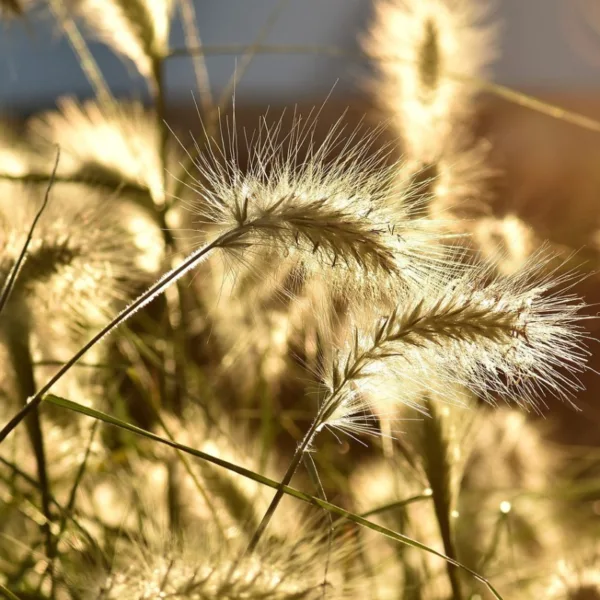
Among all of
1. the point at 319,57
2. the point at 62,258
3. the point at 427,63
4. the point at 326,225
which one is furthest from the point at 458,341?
the point at 319,57

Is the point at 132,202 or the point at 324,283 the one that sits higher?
the point at 132,202

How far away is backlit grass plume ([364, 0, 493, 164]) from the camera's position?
0.70m

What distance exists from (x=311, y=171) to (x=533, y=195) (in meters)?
1.12

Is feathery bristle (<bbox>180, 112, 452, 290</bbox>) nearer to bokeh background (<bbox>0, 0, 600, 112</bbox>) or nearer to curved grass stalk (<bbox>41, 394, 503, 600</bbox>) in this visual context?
curved grass stalk (<bbox>41, 394, 503, 600</bbox>)

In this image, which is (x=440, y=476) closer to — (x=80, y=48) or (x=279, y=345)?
(x=279, y=345)

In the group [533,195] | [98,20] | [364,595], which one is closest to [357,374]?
[364,595]

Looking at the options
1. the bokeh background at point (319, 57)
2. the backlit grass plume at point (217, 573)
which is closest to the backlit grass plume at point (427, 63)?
the backlit grass plume at point (217, 573)

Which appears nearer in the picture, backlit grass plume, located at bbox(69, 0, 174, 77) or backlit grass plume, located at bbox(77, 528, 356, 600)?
backlit grass plume, located at bbox(77, 528, 356, 600)

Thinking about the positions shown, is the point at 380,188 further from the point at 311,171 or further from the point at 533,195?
the point at 533,195

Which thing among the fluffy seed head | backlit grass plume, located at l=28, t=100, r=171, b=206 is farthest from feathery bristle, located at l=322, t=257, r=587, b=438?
backlit grass plume, located at l=28, t=100, r=171, b=206

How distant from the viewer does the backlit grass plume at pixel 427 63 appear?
27.6 inches

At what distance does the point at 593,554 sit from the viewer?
586 millimetres

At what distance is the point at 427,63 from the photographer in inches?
27.7

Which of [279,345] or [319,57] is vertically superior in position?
[319,57]
